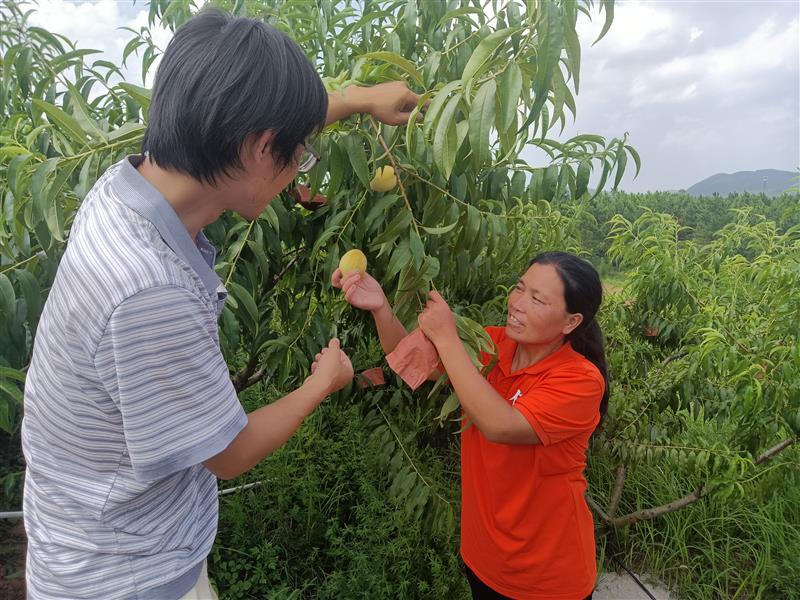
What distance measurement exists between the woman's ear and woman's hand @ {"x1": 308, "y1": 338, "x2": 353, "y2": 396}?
27.3 inches

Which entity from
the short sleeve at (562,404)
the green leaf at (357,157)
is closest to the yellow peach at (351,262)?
the green leaf at (357,157)

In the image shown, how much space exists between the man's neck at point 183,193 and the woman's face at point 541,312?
3.01 ft

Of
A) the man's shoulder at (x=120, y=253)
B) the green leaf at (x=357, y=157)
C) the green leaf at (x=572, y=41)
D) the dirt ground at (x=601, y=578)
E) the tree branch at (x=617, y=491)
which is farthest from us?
the tree branch at (x=617, y=491)

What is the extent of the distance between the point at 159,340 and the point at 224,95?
1.22 feet

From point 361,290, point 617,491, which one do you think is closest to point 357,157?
point 361,290

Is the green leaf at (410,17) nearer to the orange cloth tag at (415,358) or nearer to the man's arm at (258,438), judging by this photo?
the orange cloth tag at (415,358)

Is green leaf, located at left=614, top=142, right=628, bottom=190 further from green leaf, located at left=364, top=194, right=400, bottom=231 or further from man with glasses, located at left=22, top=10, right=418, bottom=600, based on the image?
man with glasses, located at left=22, top=10, right=418, bottom=600

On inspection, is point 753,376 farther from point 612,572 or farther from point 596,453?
point 612,572

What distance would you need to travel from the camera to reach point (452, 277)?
2.04m

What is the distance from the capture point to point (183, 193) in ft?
3.24

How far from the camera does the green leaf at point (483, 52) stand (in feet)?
3.35

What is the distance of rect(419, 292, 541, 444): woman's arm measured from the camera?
1447 millimetres

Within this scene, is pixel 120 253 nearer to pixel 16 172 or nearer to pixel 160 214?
pixel 160 214

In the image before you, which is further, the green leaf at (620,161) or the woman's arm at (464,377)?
the green leaf at (620,161)
